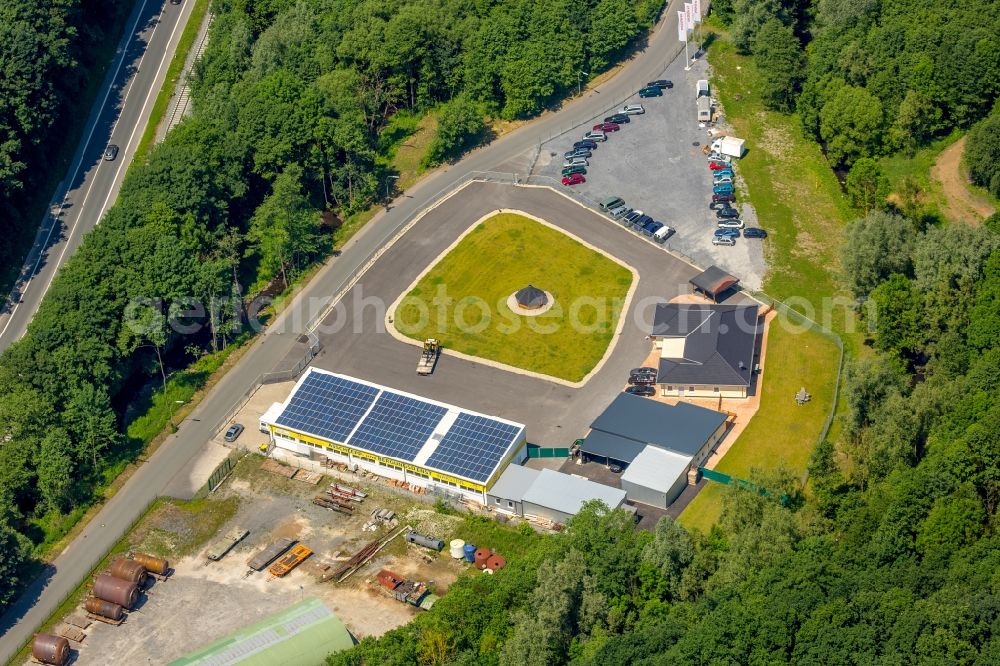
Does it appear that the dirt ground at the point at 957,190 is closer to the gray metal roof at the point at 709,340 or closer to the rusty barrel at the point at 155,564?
the gray metal roof at the point at 709,340

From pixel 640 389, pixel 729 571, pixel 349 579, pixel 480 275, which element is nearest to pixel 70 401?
pixel 349 579

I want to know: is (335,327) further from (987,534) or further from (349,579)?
(987,534)

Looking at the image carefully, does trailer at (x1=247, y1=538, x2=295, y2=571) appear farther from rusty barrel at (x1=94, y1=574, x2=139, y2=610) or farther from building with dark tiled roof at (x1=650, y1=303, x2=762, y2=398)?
building with dark tiled roof at (x1=650, y1=303, x2=762, y2=398)

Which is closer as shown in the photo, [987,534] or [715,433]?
[987,534]

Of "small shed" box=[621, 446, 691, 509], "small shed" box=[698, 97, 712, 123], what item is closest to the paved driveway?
"small shed" box=[621, 446, 691, 509]

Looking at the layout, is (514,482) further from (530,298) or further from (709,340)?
(530,298)

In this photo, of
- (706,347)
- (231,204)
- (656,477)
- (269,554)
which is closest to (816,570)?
(656,477)
